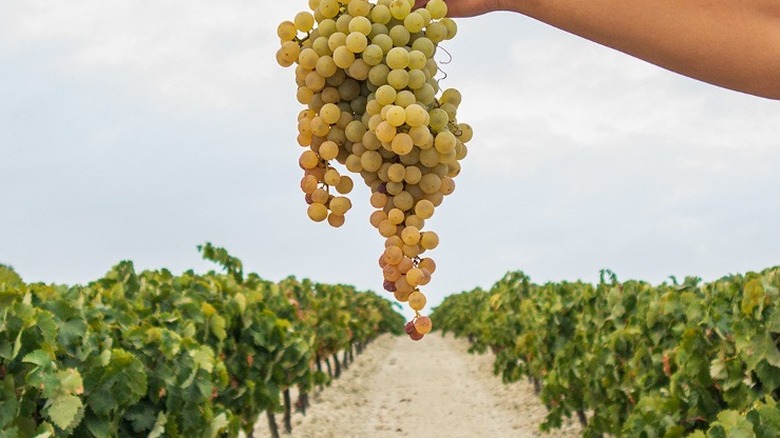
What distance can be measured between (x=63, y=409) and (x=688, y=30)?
13.3 ft

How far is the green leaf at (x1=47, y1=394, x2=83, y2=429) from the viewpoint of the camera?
4.89m

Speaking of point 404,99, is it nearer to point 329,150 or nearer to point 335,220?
point 329,150

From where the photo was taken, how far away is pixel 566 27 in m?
2.34

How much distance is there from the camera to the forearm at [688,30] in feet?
7.61

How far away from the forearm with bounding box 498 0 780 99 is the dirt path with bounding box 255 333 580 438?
43.3 ft

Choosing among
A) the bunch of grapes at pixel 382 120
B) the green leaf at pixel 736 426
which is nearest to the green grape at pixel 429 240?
the bunch of grapes at pixel 382 120

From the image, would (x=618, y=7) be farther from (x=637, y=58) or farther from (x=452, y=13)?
(x=452, y=13)

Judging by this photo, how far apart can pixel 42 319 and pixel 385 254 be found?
3686 millimetres

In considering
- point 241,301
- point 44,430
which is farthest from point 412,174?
point 241,301

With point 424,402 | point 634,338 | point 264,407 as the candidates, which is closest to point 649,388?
point 634,338

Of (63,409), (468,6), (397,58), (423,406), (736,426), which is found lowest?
(423,406)

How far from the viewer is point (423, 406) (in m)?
19.7

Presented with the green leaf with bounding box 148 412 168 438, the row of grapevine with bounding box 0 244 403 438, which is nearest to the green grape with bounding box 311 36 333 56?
the row of grapevine with bounding box 0 244 403 438

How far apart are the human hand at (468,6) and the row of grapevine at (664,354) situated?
3925 mm
